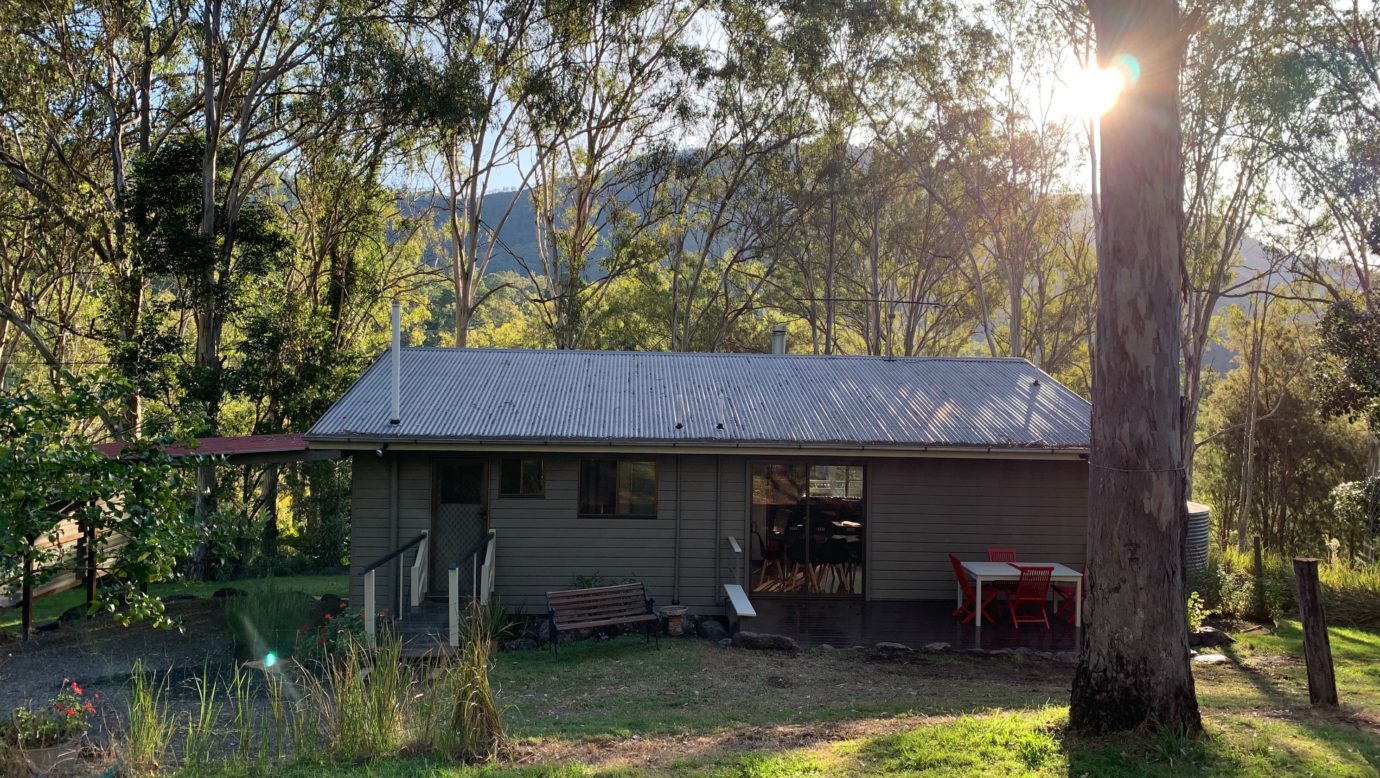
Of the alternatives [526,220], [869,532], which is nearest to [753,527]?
[869,532]

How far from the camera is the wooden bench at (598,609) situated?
10406 millimetres

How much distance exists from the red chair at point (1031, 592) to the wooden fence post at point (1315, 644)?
430 cm

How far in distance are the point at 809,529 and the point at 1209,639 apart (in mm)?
5186

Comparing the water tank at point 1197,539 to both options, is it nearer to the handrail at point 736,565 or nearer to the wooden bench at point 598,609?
the handrail at point 736,565

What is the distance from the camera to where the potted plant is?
573 cm

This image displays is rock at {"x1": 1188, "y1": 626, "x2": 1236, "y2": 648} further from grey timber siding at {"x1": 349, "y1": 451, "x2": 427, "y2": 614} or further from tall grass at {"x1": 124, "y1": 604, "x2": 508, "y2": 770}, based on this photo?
grey timber siding at {"x1": 349, "y1": 451, "x2": 427, "y2": 614}

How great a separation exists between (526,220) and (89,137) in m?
67.6

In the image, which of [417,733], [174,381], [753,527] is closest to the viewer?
[417,733]

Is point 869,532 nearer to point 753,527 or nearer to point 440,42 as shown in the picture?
point 753,527

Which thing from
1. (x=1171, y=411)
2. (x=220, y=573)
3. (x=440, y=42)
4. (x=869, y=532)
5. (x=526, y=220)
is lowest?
(x=220, y=573)

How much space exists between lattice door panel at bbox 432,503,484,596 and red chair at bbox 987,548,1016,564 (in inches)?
278

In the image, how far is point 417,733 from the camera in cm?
599

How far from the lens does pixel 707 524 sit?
12562 millimetres

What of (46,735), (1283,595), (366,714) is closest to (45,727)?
(46,735)
